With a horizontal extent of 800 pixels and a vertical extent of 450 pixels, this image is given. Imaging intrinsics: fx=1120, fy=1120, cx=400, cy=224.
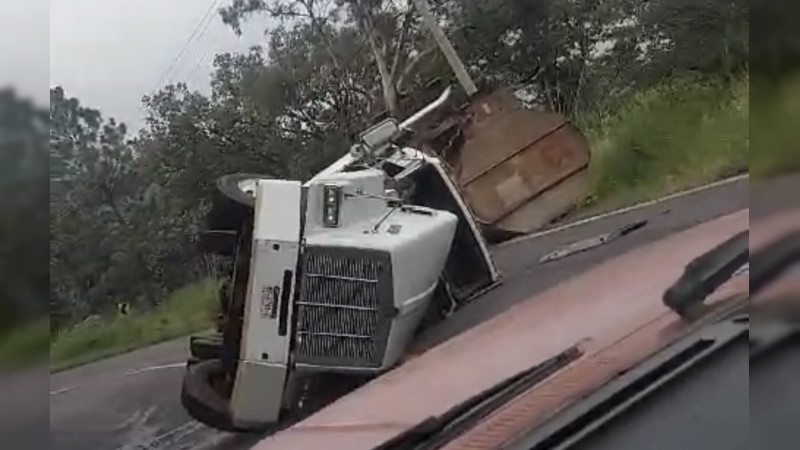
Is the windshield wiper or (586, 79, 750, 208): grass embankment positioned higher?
(586, 79, 750, 208): grass embankment

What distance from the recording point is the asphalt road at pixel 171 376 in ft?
4.78

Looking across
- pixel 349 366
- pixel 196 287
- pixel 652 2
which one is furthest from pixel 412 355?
pixel 652 2

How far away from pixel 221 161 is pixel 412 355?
538mm

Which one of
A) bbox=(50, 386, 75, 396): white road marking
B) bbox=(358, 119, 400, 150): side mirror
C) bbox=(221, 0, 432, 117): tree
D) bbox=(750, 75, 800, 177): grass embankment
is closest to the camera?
bbox=(750, 75, 800, 177): grass embankment

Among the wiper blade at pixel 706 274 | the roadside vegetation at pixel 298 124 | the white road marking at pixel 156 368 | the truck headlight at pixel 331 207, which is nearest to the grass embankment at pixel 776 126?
the roadside vegetation at pixel 298 124

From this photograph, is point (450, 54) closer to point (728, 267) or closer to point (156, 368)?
point (156, 368)

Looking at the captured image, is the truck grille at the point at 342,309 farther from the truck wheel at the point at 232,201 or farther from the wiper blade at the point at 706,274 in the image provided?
the wiper blade at the point at 706,274

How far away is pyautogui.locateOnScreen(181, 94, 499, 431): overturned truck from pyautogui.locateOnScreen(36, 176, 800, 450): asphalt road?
4 centimetres

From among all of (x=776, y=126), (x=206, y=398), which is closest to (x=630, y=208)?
(x=206, y=398)

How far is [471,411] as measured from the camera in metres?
1.41

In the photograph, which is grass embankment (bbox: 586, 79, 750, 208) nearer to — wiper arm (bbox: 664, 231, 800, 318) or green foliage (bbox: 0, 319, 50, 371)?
wiper arm (bbox: 664, 231, 800, 318)

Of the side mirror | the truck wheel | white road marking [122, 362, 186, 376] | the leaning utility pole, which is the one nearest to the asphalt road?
white road marking [122, 362, 186, 376]

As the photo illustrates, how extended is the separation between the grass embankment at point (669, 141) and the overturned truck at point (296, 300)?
1.48 ft

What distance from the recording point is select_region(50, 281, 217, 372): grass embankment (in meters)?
1.42
